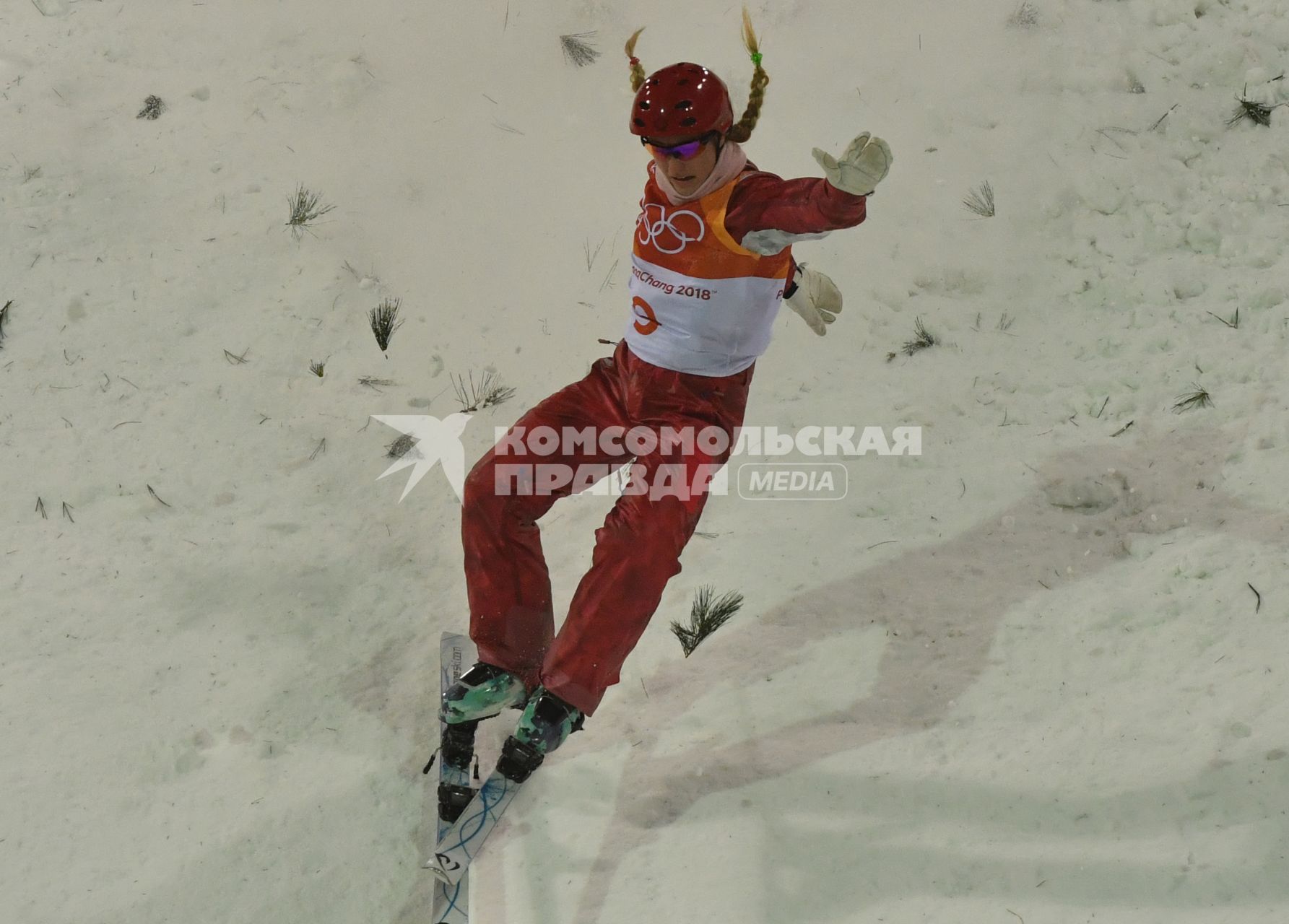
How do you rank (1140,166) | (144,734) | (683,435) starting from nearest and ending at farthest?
(683,435), (144,734), (1140,166)

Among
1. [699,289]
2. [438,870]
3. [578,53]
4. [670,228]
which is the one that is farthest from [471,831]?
[578,53]

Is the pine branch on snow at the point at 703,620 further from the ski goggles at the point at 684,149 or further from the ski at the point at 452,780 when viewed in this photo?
the ski goggles at the point at 684,149

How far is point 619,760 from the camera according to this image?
2799mm

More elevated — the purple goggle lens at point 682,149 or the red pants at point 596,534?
the purple goggle lens at point 682,149

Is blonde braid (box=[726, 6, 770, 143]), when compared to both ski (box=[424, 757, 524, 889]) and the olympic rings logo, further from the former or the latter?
ski (box=[424, 757, 524, 889])

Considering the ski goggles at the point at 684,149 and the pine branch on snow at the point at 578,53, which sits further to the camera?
the pine branch on snow at the point at 578,53

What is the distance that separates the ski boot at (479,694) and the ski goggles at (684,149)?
1.31m

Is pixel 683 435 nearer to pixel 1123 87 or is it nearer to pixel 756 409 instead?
pixel 756 409

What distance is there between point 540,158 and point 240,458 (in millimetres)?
1696

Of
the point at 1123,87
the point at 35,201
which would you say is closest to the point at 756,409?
the point at 1123,87

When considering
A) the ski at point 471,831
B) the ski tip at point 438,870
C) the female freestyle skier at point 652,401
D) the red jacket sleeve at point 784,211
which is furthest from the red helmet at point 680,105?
the ski tip at point 438,870

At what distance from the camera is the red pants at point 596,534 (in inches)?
98.6

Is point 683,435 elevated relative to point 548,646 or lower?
elevated

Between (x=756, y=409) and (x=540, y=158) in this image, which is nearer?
(x=756, y=409)
